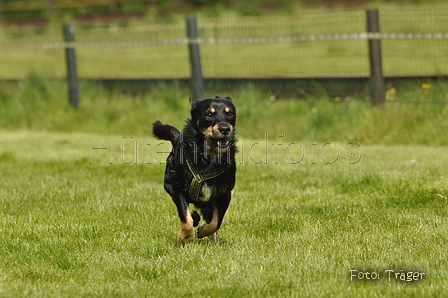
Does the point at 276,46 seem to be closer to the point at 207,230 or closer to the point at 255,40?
the point at 255,40

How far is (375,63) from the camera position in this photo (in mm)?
11859

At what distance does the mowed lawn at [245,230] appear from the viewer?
4.49m

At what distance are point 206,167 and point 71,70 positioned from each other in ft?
35.5

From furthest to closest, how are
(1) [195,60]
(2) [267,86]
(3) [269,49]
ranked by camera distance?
(3) [269,49]
(2) [267,86]
(1) [195,60]

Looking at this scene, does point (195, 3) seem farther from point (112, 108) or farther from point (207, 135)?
point (207, 135)

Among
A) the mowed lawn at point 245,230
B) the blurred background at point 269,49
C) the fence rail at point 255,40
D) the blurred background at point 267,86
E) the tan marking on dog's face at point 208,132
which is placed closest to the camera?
the mowed lawn at point 245,230

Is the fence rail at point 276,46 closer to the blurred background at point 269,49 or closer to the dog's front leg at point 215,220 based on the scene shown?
the blurred background at point 269,49

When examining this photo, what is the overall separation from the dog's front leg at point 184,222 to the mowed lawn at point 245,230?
0.29ft

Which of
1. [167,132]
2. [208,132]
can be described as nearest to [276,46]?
[167,132]

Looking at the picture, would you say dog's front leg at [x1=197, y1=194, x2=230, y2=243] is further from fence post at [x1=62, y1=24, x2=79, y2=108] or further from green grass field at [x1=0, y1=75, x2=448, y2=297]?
fence post at [x1=62, y1=24, x2=79, y2=108]

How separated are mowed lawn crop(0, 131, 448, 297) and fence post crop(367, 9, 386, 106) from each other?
6.50 feet

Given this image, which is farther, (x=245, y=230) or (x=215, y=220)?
(x=245, y=230)

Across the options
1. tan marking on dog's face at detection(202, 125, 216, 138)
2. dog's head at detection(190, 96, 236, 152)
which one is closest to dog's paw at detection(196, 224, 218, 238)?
dog's head at detection(190, 96, 236, 152)

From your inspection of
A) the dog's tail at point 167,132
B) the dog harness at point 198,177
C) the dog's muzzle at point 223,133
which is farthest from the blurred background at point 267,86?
the dog harness at point 198,177
